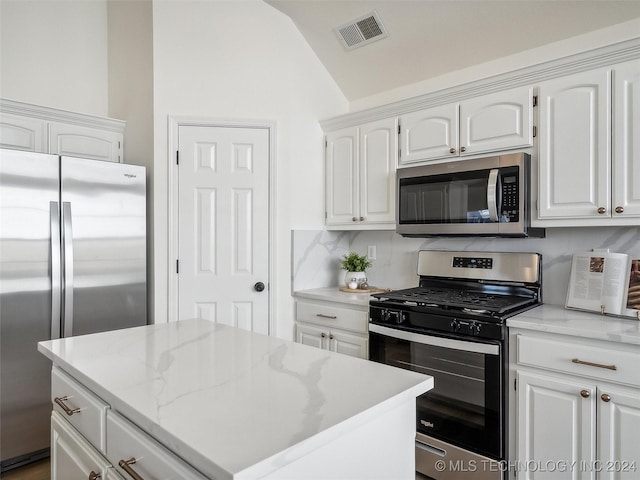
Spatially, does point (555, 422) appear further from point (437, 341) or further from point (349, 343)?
point (349, 343)

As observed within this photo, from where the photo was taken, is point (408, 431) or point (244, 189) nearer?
point (408, 431)

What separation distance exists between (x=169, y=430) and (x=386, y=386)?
54cm

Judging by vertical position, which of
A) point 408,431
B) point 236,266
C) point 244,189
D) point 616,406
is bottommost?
point 616,406

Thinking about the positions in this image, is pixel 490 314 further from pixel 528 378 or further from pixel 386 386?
pixel 386 386

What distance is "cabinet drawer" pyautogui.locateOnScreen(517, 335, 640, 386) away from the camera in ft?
5.79

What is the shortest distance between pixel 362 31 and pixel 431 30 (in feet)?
1.67

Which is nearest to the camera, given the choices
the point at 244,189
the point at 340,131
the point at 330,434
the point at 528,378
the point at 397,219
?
the point at 330,434

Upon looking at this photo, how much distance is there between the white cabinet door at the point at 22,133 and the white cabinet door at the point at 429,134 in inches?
95.9

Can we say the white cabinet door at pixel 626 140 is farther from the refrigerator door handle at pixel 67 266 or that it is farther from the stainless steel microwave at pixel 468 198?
the refrigerator door handle at pixel 67 266

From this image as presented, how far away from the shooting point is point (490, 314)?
2105 mm

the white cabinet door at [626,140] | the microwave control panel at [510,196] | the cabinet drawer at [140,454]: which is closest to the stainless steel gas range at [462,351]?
the microwave control panel at [510,196]

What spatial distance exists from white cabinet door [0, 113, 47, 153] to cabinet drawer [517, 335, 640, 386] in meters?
3.17

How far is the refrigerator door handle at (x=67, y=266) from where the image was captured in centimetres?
250

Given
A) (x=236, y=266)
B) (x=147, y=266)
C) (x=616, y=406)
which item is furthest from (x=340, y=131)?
(x=616, y=406)
